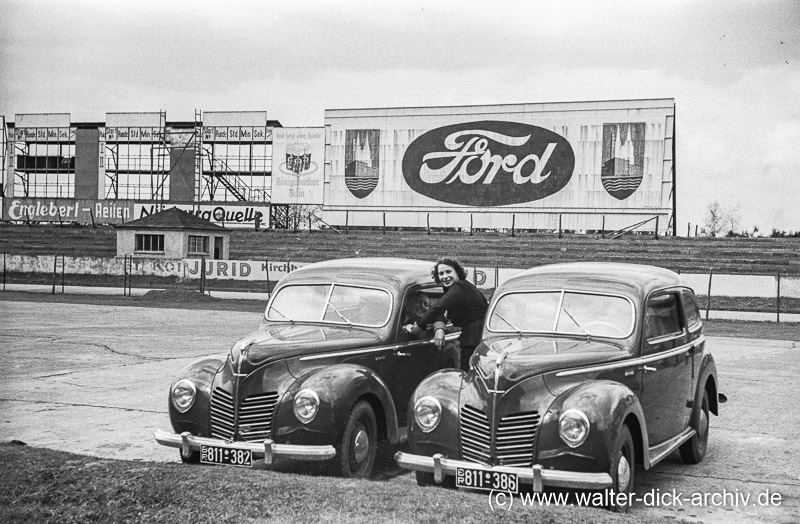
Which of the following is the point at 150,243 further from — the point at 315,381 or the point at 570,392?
the point at 570,392

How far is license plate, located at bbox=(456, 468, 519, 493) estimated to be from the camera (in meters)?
6.25

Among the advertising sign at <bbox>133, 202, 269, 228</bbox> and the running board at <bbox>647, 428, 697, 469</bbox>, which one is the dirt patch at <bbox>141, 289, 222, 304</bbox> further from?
the running board at <bbox>647, 428, 697, 469</bbox>

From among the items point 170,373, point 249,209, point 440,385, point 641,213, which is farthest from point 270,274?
point 440,385

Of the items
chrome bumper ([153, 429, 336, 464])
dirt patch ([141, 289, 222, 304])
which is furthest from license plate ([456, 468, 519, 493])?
dirt patch ([141, 289, 222, 304])

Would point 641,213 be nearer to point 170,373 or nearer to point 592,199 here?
point 592,199

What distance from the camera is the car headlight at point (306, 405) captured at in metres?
7.02

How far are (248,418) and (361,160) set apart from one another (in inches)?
1760

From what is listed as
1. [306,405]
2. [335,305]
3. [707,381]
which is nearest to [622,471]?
[306,405]

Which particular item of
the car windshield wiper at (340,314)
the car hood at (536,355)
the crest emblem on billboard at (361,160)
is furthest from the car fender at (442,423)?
the crest emblem on billboard at (361,160)

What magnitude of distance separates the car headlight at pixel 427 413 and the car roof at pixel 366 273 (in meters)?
2.05

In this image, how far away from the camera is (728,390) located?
13047 mm

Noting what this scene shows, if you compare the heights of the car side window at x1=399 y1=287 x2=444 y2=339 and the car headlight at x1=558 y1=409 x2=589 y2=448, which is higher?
the car side window at x1=399 y1=287 x2=444 y2=339

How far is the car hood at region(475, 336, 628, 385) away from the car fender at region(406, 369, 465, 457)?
27cm

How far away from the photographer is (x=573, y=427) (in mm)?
6199
